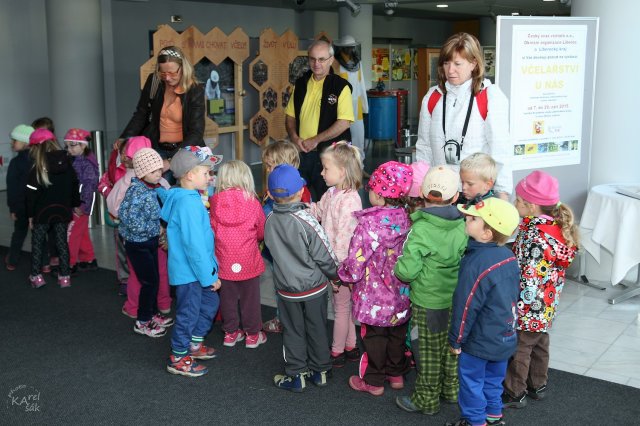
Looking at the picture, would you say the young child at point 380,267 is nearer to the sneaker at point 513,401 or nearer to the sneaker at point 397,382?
the sneaker at point 397,382

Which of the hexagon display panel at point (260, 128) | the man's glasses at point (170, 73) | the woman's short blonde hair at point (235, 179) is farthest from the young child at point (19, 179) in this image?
the hexagon display panel at point (260, 128)

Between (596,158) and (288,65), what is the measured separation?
19.0 feet

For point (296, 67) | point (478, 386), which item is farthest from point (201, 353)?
point (296, 67)

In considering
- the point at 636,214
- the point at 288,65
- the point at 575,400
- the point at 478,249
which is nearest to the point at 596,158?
the point at 636,214

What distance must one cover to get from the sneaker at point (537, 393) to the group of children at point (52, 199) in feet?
11.4

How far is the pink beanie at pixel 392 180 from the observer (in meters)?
3.37

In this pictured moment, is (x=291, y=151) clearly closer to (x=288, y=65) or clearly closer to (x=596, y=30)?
(x=596, y=30)

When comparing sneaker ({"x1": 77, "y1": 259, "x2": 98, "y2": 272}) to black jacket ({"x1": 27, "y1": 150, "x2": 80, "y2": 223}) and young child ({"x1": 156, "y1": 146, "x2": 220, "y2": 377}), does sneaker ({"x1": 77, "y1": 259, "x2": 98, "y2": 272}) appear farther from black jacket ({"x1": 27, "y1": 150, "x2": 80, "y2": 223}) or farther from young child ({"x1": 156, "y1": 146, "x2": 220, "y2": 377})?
young child ({"x1": 156, "y1": 146, "x2": 220, "y2": 377})

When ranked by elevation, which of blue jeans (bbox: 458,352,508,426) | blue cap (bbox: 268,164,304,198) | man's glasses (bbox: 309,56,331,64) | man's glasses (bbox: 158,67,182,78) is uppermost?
man's glasses (bbox: 309,56,331,64)

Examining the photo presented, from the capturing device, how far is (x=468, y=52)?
3.84m

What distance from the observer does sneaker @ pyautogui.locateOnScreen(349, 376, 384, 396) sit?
11.7 feet

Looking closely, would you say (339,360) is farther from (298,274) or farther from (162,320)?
(162,320)

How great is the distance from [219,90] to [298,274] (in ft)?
19.4

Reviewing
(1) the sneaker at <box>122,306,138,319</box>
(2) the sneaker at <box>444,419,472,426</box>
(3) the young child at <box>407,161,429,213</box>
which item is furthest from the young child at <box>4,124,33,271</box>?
(2) the sneaker at <box>444,419,472,426</box>
